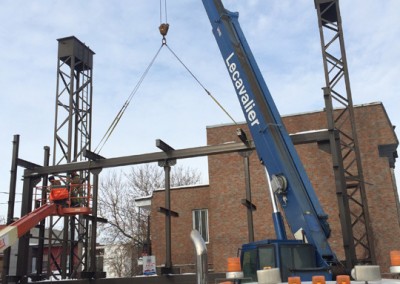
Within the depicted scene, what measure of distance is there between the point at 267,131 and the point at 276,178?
4.08ft

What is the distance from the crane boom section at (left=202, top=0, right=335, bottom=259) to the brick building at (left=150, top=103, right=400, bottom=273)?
10.7 metres

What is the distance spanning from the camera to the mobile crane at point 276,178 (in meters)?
8.90

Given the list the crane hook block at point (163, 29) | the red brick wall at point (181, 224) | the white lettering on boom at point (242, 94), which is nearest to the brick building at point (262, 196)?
the red brick wall at point (181, 224)

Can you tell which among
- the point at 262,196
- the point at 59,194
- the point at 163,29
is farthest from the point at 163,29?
the point at 262,196

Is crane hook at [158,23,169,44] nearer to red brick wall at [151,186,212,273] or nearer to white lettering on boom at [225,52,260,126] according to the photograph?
white lettering on boom at [225,52,260,126]

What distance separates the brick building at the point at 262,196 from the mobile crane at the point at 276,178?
1073 cm

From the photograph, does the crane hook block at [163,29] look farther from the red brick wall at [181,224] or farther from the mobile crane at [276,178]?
the red brick wall at [181,224]

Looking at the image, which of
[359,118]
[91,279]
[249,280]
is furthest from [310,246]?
[359,118]

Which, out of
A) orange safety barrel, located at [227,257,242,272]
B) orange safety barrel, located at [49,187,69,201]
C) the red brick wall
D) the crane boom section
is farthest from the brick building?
orange safety barrel, located at [227,257,242,272]

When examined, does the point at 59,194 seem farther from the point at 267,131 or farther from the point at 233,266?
the point at 233,266

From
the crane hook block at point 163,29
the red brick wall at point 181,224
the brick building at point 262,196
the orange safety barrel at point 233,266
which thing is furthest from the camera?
the red brick wall at point 181,224

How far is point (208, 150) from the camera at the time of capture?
47.8ft

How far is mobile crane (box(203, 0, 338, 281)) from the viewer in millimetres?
8898

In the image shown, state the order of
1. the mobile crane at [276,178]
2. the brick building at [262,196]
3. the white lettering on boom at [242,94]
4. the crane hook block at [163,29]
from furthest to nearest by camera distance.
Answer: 1. the brick building at [262,196]
2. the crane hook block at [163,29]
3. the white lettering on boom at [242,94]
4. the mobile crane at [276,178]
